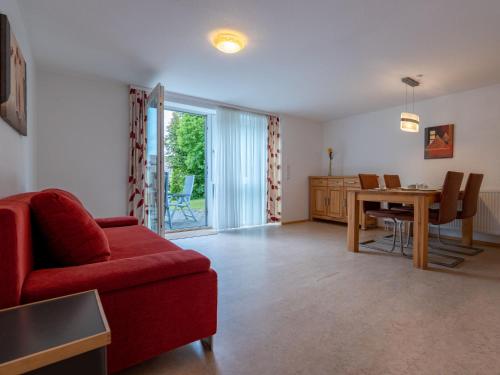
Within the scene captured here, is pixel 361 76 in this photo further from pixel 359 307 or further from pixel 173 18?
pixel 359 307

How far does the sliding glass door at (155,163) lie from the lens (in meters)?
3.06

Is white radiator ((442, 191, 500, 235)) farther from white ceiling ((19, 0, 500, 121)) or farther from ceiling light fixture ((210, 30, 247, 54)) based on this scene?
ceiling light fixture ((210, 30, 247, 54))

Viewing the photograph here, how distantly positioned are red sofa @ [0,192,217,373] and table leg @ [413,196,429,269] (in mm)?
2309

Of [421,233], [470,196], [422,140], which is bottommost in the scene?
[421,233]

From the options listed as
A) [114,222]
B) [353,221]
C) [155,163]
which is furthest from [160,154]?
[353,221]

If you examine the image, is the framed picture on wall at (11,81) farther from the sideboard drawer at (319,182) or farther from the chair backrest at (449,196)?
the sideboard drawer at (319,182)

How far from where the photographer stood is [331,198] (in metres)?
5.28

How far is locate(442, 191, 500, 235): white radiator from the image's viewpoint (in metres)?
3.54

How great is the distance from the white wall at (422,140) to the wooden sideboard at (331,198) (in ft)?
1.70

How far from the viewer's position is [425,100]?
430 centimetres

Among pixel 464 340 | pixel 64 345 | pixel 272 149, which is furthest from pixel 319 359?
pixel 272 149

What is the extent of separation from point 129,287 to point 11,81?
143 centimetres

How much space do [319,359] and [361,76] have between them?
3146mm

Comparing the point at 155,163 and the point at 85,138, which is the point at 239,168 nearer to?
the point at 155,163
